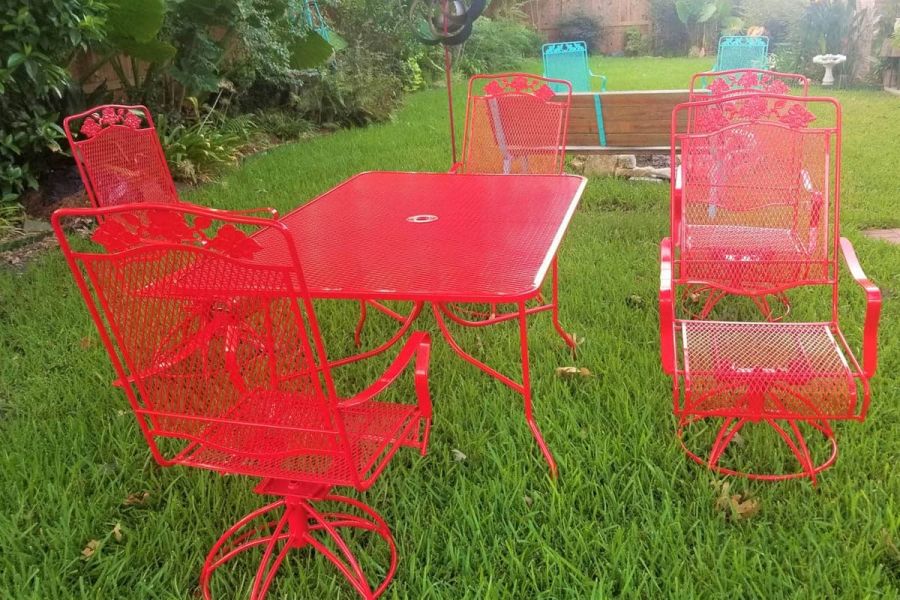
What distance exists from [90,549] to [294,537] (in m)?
0.70

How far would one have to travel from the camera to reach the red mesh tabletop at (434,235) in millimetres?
2109

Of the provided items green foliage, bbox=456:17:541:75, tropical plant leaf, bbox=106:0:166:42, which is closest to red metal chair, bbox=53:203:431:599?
tropical plant leaf, bbox=106:0:166:42

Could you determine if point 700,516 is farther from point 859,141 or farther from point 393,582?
point 859,141

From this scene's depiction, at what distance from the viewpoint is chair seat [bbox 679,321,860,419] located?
216 cm

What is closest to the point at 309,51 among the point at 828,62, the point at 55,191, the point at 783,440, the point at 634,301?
the point at 55,191

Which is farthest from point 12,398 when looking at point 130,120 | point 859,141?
point 859,141

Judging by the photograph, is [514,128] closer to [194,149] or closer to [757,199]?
[757,199]

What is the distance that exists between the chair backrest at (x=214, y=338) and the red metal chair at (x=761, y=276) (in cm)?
116

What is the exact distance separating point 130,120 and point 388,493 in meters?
2.27

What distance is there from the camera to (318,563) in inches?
82.7

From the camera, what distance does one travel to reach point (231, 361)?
5.52 ft

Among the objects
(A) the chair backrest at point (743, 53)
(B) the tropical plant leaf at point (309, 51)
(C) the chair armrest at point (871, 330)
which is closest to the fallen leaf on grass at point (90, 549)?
(C) the chair armrest at point (871, 330)

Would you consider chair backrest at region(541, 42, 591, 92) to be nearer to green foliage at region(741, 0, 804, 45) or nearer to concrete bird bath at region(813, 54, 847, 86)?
concrete bird bath at region(813, 54, 847, 86)

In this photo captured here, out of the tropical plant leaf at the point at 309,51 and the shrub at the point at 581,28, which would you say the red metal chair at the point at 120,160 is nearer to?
the tropical plant leaf at the point at 309,51
